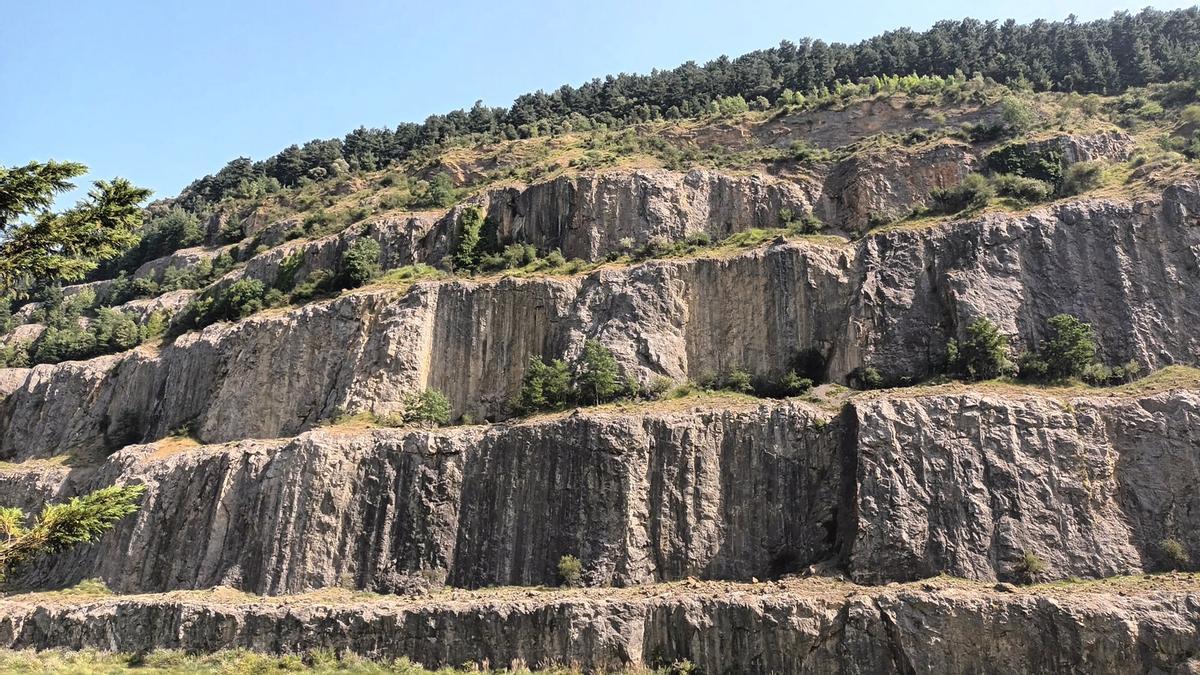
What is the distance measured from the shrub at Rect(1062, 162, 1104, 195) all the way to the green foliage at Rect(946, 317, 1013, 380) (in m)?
11.2

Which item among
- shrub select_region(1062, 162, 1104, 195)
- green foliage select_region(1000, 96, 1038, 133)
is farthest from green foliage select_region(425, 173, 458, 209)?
shrub select_region(1062, 162, 1104, 195)

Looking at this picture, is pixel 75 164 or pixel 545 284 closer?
pixel 75 164

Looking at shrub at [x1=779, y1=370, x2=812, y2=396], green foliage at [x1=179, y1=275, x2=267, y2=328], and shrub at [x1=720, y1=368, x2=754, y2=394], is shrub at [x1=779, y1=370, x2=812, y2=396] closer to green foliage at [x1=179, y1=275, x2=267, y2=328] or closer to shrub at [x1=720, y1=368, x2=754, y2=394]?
shrub at [x1=720, y1=368, x2=754, y2=394]

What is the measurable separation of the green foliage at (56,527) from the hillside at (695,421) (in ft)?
61.4

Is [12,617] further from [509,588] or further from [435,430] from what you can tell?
[509,588]

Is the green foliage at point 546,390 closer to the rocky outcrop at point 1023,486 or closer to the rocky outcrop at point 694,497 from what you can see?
the rocky outcrop at point 694,497

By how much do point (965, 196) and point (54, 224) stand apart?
39371 mm

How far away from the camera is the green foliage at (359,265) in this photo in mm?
48000

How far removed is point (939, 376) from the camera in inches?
1356

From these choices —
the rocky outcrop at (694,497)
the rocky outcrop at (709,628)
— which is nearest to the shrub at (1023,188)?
the rocky outcrop at (694,497)

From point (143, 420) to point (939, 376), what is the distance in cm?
4020

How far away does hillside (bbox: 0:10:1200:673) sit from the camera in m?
27.8

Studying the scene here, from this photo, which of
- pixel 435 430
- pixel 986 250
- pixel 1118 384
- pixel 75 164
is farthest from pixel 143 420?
pixel 1118 384

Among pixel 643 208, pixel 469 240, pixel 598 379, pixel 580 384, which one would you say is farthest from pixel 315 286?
pixel 598 379
